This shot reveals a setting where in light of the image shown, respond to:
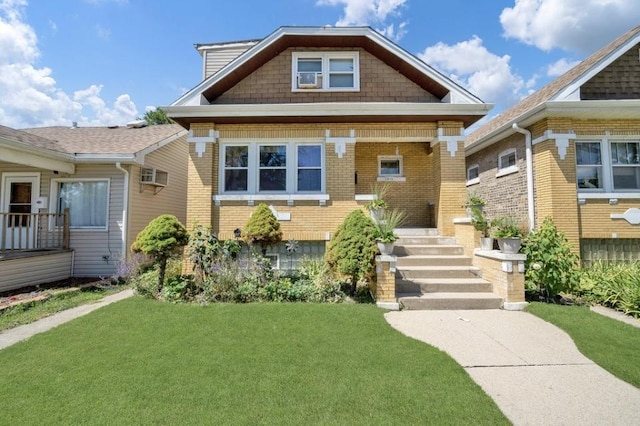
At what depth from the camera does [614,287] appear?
673 cm

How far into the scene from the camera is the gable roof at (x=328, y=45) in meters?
8.80

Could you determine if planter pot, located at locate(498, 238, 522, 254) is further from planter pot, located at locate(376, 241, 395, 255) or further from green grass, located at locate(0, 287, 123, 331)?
green grass, located at locate(0, 287, 123, 331)

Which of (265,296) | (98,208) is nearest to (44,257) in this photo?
(98,208)

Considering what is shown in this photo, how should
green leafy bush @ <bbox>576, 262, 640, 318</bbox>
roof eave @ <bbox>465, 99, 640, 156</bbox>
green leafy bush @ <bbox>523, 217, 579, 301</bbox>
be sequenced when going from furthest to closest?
1. roof eave @ <bbox>465, 99, 640, 156</bbox>
2. green leafy bush @ <bbox>523, 217, 579, 301</bbox>
3. green leafy bush @ <bbox>576, 262, 640, 318</bbox>

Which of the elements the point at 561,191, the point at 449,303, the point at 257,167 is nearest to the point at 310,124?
the point at 257,167

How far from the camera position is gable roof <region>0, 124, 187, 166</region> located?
903 cm

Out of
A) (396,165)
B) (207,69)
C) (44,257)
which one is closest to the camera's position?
(44,257)

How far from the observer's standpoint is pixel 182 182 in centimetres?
1371

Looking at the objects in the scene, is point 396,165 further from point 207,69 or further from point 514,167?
point 207,69

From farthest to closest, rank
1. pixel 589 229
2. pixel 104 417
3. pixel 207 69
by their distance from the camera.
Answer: pixel 207 69 → pixel 589 229 → pixel 104 417

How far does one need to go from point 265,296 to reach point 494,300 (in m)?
4.77

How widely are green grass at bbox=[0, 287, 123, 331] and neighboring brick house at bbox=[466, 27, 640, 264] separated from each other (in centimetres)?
1188

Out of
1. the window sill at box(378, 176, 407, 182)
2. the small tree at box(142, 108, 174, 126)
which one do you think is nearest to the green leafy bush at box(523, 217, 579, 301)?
the window sill at box(378, 176, 407, 182)

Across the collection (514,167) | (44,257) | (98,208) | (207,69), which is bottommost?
(44,257)
